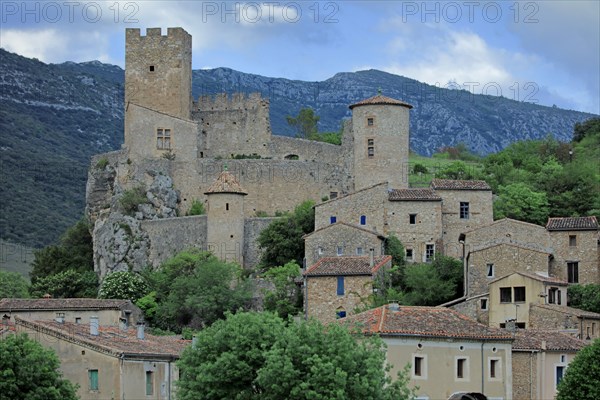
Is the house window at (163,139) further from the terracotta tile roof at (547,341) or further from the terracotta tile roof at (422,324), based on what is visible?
the terracotta tile roof at (422,324)

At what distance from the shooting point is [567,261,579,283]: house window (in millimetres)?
75438

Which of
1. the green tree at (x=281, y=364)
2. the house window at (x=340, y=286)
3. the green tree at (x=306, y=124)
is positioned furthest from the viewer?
the green tree at (x=306, y=124)

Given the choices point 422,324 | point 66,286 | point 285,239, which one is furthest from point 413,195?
point 422,324

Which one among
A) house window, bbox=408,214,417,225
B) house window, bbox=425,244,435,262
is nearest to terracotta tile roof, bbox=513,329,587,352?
house window, bbox=425,244,435,262

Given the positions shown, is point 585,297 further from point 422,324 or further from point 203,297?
point 203,297

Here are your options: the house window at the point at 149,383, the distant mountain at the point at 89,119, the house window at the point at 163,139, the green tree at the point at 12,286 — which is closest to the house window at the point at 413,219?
the house window at the point at 163,139

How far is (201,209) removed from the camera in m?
88.3

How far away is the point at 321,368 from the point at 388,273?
93.4ft

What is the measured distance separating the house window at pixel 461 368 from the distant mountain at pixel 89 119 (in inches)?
2713

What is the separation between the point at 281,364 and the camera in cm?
4744

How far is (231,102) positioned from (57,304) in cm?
2723

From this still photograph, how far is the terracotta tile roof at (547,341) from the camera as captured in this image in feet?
202

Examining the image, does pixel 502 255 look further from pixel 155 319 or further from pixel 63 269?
pixel 63 269

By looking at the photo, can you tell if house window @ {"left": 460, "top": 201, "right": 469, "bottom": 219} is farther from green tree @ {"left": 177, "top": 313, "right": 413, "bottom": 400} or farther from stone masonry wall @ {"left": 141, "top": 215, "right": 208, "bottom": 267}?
green tree @ {"left": 177, "top": 313, "right": 413, "bottom": 400}
